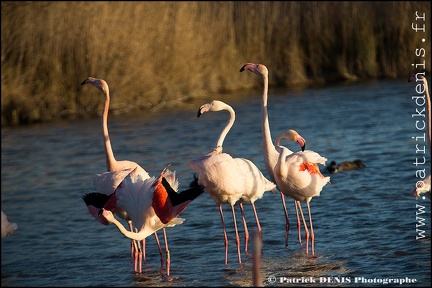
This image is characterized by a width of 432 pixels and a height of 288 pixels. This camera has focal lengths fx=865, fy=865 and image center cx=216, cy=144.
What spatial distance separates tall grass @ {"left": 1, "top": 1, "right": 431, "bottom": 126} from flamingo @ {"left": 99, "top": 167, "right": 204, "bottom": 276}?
8015 millimetres

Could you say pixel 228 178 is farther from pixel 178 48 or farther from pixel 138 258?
pixel 178 48

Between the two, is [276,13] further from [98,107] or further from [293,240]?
[293,240]

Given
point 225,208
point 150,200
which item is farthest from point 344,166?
point 150,200

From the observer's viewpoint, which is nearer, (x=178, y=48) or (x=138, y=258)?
(x=138, y=258)

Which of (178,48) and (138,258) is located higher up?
(178,48)

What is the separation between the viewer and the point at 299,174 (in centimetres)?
698

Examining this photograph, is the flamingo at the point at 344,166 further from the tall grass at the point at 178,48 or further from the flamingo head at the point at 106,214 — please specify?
the tall grass at the point at 178,48

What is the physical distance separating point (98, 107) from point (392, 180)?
6635 mm

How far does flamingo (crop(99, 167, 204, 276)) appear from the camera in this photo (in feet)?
21.3

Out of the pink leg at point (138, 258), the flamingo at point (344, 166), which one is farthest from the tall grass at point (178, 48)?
the pink leg at point (138, 258)

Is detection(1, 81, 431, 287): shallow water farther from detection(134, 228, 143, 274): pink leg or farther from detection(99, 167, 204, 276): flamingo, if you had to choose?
detection(99, 167, 204, 276): flamingo

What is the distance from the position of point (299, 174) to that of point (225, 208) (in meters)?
2.13

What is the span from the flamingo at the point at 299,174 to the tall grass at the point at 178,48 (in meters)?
7.95

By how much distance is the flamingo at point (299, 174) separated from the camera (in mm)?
6961
